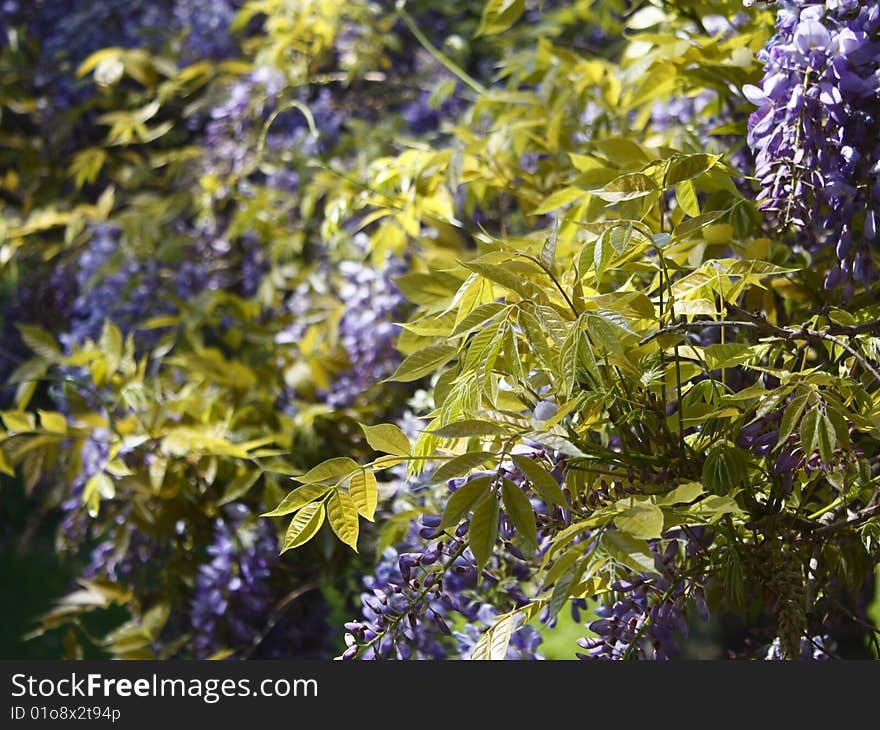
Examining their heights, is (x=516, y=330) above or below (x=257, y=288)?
above

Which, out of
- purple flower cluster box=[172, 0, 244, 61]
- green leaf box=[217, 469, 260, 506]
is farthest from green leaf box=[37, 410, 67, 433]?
purple flower cluster box=[172, 0, 244, 61]

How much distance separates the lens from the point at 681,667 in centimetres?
114

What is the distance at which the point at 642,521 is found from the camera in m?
1.00

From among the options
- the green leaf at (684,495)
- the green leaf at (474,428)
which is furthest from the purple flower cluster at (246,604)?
the green leaf at (684,495)

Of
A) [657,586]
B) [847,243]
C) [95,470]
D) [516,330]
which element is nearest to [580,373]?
[516,330]

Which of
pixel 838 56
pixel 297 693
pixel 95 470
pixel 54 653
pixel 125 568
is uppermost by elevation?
pixel 838 56

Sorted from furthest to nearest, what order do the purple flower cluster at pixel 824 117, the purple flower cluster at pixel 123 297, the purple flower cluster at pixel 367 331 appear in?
the purple flower cluster at pixel 123 297 → the purple flower cluster at pixel 367 331 → the purple flower cluster at pixel 824 117

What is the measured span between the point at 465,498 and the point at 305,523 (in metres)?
0.20

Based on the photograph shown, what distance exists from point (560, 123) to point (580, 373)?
1.13m

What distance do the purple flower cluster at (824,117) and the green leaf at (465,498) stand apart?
57cm

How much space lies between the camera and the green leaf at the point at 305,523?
1.14 metres

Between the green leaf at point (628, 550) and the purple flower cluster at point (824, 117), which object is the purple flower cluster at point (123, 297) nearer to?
the purple flower cluster at point (824, 117)

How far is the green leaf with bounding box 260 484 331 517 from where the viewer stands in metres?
1.12

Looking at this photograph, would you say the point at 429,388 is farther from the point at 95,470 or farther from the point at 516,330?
the point at 516,330
